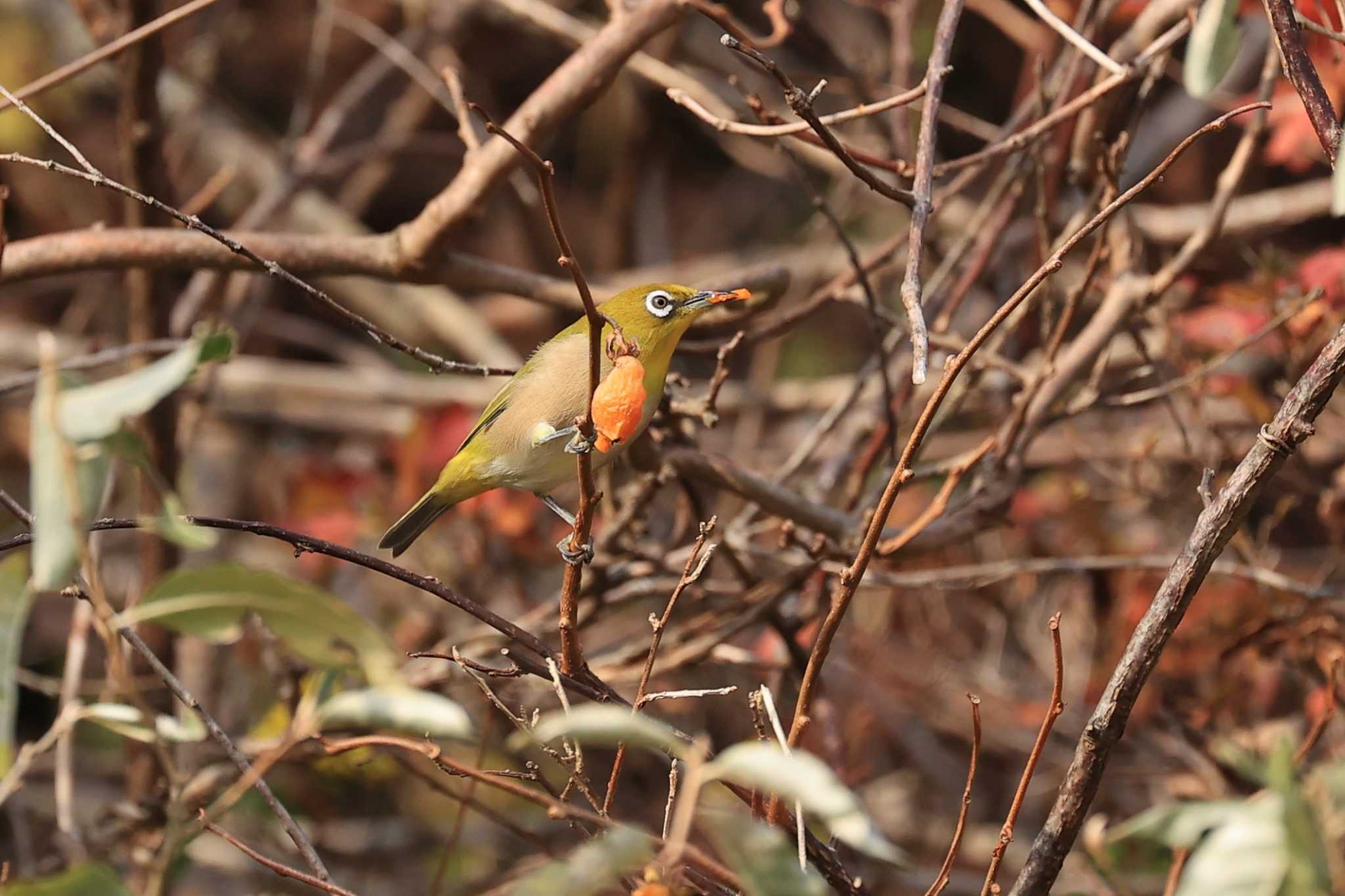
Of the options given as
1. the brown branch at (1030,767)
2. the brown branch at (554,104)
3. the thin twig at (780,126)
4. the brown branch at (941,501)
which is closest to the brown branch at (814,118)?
the thin twig at (780,126)

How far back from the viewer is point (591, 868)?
1.27 m

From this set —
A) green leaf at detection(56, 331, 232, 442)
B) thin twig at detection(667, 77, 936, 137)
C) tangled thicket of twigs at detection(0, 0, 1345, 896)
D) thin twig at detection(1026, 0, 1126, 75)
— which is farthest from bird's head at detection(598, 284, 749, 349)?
green leaf at detection(56, 331, 232, 442)

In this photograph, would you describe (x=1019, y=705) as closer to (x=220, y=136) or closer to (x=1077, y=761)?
(x=1077, y=761)

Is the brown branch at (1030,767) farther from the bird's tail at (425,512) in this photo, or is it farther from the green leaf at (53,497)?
the bird's tail at (425,512)

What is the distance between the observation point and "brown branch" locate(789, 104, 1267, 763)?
5.11 feet

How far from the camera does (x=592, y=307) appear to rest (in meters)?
1.64

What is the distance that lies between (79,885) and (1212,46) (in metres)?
2.03

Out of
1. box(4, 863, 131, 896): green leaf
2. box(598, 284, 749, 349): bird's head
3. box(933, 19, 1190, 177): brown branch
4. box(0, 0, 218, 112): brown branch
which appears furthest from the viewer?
box(598, 284, 749, 349): bird's head

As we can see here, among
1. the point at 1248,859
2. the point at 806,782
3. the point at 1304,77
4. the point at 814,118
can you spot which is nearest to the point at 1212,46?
the point at 1304,77

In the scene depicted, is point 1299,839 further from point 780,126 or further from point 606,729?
point 780,126

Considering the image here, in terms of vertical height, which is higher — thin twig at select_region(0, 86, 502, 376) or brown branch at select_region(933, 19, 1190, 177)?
brown branch at select_region(933, 19, 1190, 177)

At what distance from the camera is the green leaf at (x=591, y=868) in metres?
1.26

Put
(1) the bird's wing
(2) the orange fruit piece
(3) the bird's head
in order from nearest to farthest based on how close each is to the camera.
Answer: (2) the orange fruit piece
(3) the bird's head
(1) the bird's wing

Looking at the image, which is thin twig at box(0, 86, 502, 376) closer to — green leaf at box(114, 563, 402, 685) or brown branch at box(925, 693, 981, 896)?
green leaf at box(114, 563, 402, 685)
